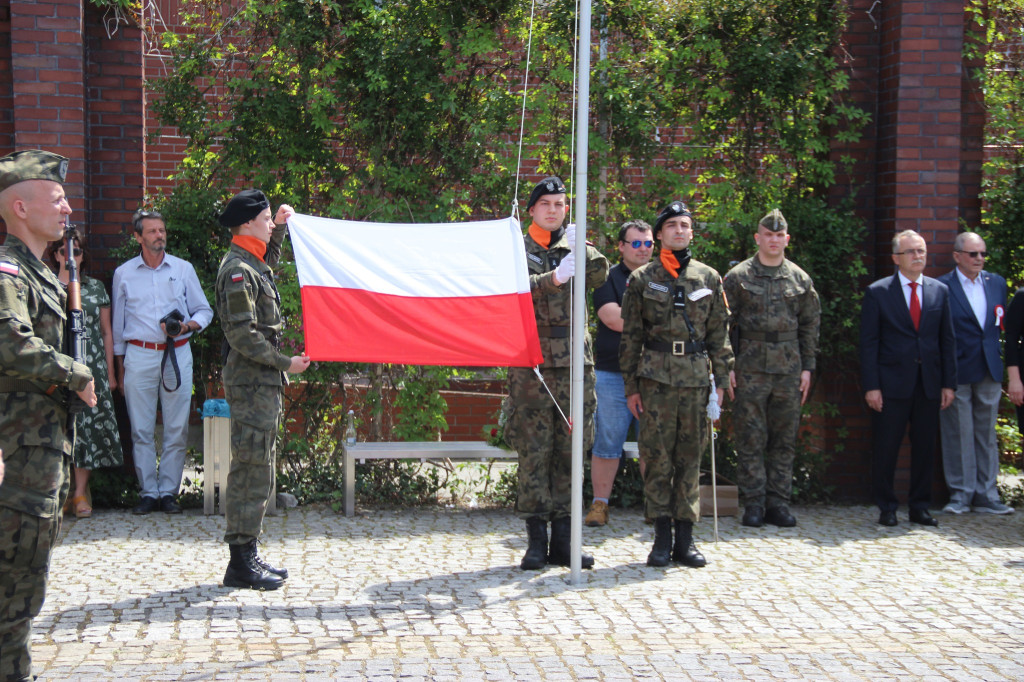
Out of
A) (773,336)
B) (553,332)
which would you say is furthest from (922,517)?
(553,332)

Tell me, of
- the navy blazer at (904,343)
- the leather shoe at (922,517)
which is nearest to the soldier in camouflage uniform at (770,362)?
the navy blazer at (904,343)

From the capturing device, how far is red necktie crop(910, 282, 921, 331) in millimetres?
7676

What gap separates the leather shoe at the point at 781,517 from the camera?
24.3 feet

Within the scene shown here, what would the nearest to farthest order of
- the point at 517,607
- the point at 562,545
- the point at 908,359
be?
the point at 517,607 < the point at 562,545 < the point at 908,359

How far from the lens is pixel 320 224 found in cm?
577

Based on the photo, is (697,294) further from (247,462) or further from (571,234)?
(247,462)

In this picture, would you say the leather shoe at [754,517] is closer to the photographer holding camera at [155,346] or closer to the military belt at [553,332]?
the military belt at [553,332]

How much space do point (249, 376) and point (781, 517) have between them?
13.3 ft

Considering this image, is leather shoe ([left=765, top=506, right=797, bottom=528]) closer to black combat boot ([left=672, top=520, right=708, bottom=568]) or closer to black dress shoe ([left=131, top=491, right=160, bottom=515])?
black combat boot ([left=672, top=520, right=708, bottom=568])

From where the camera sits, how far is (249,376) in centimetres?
554

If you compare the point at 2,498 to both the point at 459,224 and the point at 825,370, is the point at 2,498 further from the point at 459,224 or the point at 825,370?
the point at 825,370

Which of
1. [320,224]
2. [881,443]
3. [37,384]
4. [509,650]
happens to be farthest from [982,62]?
[37,384]

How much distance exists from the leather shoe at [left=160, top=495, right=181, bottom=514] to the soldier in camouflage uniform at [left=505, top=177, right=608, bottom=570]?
304 centimetres

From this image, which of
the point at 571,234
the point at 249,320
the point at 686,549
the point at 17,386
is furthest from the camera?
the point at 686,549
